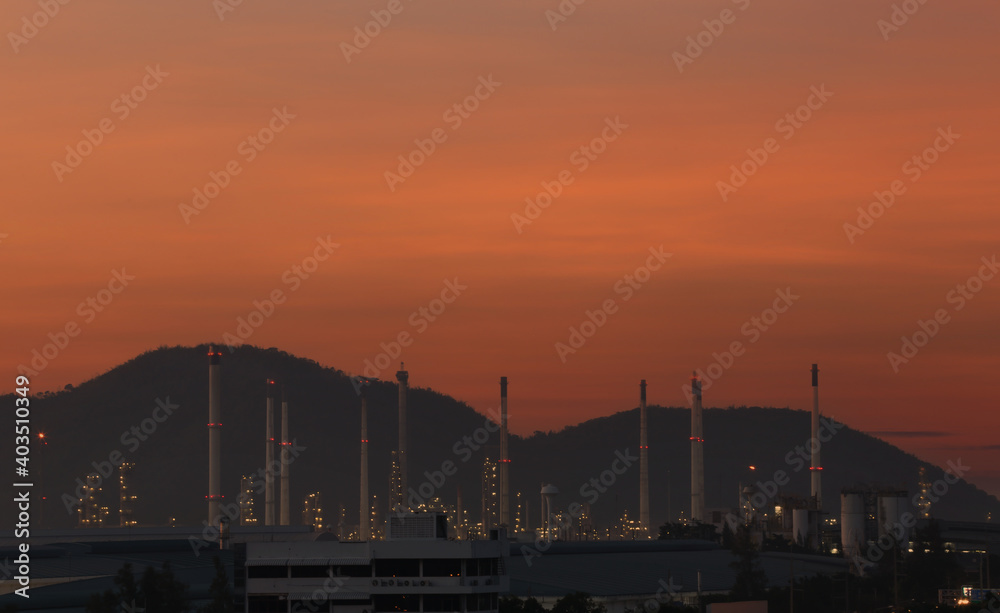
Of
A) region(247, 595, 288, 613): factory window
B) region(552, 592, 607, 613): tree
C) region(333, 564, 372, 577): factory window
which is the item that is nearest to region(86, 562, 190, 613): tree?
region(247, 595, 288, 613): factory window

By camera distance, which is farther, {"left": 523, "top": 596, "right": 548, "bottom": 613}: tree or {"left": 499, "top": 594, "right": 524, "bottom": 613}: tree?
{"left": 523, "top": 596, "right": 548, "bottom": 613}: tree

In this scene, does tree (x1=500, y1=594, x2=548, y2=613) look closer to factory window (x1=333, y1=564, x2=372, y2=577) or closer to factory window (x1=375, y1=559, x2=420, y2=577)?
factory window (x1=375, y1=559, x2=420, y2=577)

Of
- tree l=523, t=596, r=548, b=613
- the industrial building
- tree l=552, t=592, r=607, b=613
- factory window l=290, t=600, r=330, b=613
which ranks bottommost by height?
tree l=552, t=592, r=607, b=613

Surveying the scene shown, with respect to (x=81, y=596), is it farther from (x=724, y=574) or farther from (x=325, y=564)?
(x=724, y=574)

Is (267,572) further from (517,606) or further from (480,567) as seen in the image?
(517,606)

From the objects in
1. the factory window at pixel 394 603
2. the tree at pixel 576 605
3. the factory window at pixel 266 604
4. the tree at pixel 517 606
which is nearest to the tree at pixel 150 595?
the factory window at pixel 266 604

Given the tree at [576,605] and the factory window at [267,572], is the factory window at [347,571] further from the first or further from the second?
the tree at [576,605]
